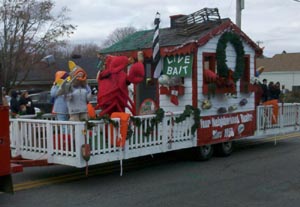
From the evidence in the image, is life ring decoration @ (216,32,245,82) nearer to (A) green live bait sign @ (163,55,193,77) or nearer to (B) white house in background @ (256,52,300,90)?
(A) green live bait sign @ (163,55,193,77)

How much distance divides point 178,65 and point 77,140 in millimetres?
3641

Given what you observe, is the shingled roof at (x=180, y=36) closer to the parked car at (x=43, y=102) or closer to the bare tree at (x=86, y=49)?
the parked car at (x=43, y=102)

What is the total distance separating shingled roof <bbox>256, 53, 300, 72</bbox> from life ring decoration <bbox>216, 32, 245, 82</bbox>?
4574cm

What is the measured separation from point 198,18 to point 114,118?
4202 mm

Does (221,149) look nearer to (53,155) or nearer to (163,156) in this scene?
(163,156)

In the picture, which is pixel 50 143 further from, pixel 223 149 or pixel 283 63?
pixel 283 63

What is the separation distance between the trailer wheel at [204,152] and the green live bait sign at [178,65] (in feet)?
5.50

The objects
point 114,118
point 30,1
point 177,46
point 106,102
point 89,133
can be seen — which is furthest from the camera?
point 30,1

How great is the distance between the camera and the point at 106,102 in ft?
29.8

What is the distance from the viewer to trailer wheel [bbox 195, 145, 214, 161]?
1020cm

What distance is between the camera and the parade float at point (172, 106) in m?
7.89

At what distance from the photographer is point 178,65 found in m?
10.3

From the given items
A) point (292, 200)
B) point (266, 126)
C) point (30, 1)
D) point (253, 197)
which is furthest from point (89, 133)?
point (30, 1)

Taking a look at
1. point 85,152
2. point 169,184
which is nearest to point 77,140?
point 85,152
